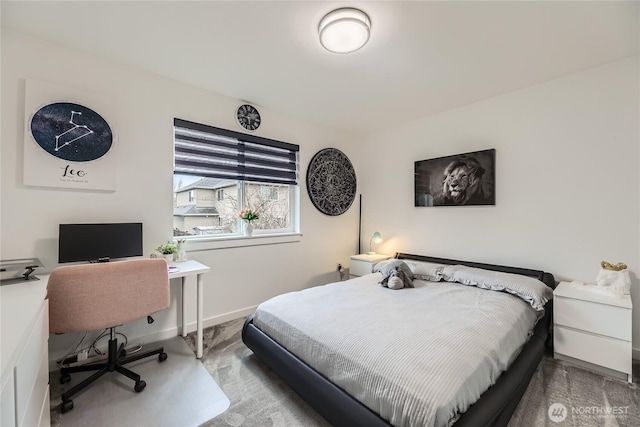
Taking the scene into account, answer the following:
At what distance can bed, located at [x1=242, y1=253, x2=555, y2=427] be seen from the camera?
1.20m

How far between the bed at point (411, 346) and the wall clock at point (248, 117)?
77.2 inches

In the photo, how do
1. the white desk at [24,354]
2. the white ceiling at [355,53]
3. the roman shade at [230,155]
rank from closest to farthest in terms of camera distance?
1. the white desk at [24,354]
2. the white ceiling at [355,53]
3. the roman shade at [230,155]

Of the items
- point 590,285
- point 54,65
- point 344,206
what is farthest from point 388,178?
point 54,65

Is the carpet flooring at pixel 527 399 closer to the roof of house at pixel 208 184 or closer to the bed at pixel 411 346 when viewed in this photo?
the bed at pixel 411 346

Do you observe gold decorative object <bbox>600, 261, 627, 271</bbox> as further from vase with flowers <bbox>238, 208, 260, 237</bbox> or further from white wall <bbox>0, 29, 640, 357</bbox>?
vase with flowers <bbox>238, 208, 260, 237</bbox>

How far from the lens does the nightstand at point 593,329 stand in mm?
1867

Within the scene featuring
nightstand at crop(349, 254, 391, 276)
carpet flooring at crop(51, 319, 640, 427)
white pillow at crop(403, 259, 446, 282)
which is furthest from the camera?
nightstand at crop(349, 254, 391, 276)

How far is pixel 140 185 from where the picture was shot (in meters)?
2.38

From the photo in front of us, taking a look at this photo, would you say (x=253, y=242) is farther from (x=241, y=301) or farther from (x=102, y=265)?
(x=102, y=265)

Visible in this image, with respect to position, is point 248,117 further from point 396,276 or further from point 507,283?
point 507,283

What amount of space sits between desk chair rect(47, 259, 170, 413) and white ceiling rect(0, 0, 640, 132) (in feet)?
5.38

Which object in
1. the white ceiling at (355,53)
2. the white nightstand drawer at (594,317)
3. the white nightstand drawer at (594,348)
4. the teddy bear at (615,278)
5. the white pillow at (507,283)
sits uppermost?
the white ceiling at (355,53)

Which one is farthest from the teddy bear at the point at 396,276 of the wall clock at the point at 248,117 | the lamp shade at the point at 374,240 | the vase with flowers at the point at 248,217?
the wall clock at the point at 248,117

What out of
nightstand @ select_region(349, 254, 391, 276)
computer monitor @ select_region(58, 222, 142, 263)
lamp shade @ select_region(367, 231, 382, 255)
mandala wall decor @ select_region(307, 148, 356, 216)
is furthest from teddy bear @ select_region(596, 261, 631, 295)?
computer monitor @ select_region(58, 222, 142, 263)
